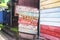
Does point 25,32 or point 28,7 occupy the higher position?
point 28,7

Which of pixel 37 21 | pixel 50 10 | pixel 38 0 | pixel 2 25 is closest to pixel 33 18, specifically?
pixel 37 21

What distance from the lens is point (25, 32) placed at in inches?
142

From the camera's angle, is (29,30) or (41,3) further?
(29,30)

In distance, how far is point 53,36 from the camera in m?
2.48

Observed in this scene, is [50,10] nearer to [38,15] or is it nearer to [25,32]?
[38,15]

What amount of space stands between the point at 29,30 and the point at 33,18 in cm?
34

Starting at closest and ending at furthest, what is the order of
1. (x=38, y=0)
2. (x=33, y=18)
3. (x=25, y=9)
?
(x=38, y=0)
(x=33, y=18)
(x=25, y=9)

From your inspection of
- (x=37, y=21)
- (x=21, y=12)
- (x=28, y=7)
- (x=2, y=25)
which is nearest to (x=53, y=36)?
(x=37, y=21)

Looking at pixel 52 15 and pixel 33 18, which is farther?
pixel 33 18

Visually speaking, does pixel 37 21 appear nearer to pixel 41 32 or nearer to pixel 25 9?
pixel 41 32

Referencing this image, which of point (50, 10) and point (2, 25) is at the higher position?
point (50, 10)

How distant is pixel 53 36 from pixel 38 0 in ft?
3.24

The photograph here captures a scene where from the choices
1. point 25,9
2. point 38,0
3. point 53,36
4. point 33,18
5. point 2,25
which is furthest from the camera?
point 2,25

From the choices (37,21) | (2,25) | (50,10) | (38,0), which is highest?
(38,0)
